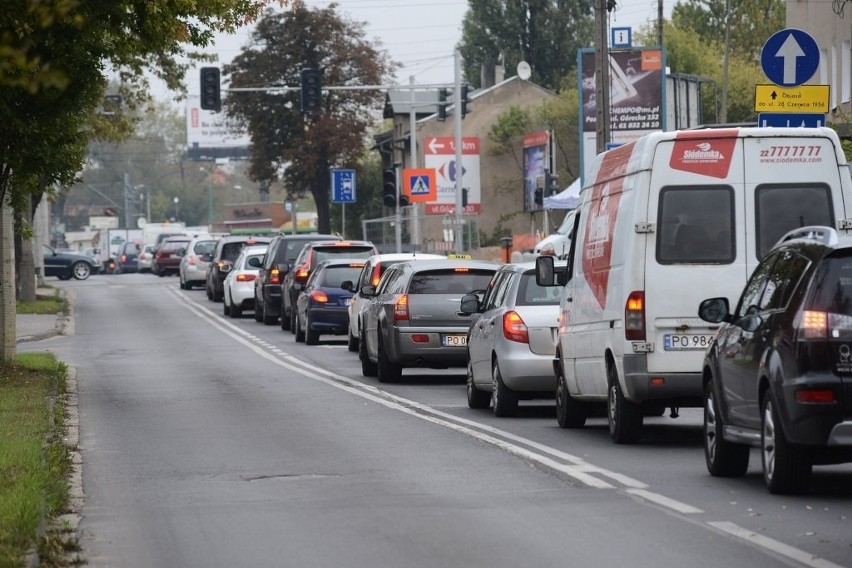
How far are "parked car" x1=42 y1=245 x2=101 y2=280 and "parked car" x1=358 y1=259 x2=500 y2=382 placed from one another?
2057 inches

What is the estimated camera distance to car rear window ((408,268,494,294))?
75.4 ft

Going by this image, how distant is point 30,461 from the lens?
42.2 feet

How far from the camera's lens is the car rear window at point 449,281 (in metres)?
23.0

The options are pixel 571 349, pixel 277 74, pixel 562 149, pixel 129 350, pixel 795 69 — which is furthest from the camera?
pixel 562 149

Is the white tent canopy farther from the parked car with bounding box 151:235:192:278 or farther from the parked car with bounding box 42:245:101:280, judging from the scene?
the parked car with bounding box 42:245:101:280

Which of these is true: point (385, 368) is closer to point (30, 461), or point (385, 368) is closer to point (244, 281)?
point (30, 461)

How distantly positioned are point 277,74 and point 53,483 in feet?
231

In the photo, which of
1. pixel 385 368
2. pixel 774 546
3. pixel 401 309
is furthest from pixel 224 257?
pixel 774 546

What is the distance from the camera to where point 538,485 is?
480 inches

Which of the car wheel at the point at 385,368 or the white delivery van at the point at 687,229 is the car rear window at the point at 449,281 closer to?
the car wheel at the point at 385,368

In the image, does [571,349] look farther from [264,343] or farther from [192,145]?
[192,145]

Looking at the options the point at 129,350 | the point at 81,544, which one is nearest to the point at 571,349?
the point at 81,544

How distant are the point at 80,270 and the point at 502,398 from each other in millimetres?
58480

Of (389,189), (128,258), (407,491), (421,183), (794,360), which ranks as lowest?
(407,491)
